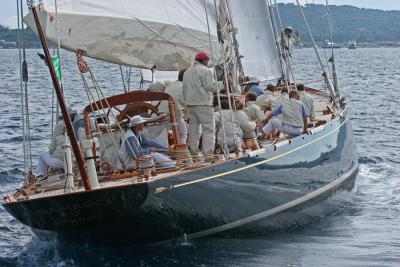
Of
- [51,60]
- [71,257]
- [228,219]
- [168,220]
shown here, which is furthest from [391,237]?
[51,60]

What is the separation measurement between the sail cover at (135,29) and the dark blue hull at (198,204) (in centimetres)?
236

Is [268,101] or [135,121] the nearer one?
[135,121]

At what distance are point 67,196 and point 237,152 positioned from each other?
3187 mm

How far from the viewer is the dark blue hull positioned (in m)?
13.6

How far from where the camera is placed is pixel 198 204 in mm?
14453

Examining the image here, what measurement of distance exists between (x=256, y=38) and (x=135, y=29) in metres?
7.50

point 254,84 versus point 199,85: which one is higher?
point 199,85

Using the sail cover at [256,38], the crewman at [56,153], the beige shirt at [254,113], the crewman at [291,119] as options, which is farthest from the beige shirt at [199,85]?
the sail cover at [256,38]

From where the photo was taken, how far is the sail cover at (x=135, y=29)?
14391 millimetres

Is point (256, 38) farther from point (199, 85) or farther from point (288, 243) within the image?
point (288, 243)

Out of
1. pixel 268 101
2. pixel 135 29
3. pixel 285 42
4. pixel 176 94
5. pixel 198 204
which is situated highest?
pixel 135 29

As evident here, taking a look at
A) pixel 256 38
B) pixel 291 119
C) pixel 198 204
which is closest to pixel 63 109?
pixel 198 204

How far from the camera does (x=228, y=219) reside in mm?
15266

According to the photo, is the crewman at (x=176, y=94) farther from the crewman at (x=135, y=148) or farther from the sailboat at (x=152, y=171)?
the crewman at (x=135, y=148)
